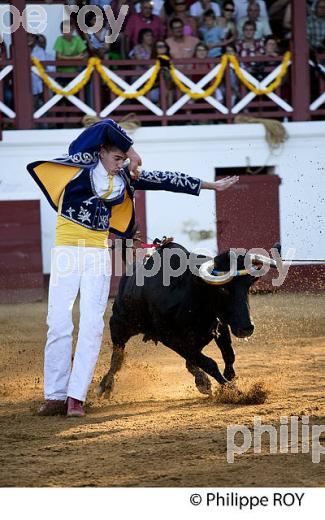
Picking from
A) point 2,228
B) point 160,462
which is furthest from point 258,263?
point 2,228

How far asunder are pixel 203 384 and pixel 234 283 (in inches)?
29.3

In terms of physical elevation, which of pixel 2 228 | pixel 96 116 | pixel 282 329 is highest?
pixel 96 116

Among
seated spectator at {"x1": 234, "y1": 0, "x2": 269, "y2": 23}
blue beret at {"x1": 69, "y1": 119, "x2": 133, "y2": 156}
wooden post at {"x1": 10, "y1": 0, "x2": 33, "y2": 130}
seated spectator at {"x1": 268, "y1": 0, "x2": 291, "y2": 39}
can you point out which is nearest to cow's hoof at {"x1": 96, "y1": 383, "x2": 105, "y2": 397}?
blue beret at {"x1": 69, "y1": 119, "x2": 133, "y2": 156}

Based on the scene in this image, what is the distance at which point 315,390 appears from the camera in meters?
6.68

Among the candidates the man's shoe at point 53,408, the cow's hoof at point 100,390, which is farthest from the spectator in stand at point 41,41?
the man's shoe at point 53,408

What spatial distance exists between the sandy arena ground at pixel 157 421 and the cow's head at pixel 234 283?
495 millimetres

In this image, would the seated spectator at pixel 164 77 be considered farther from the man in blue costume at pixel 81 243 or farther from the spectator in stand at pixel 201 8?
the man in blue costume at pixel 81 243

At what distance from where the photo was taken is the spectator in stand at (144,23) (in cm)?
1345

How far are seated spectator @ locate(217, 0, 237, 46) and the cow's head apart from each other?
7870 millimetres

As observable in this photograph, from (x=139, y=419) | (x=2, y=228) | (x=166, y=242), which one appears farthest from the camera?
(x=2, y=228)

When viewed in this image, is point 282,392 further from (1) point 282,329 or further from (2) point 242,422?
(1) point 282,329

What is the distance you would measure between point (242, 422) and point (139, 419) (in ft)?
2.18

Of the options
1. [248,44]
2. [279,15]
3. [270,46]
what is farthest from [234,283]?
[279,15]
